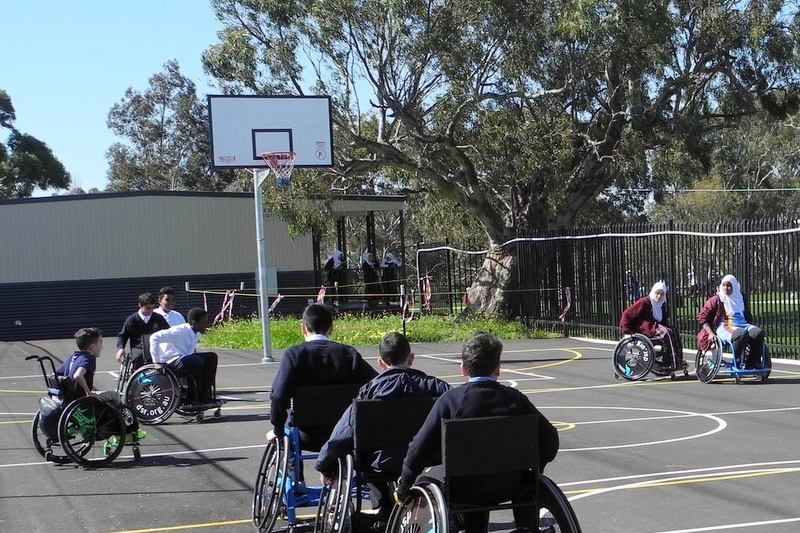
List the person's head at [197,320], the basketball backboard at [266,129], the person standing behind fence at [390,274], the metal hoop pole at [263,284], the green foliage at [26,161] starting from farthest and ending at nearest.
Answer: the green foliage at [26,161] < the person standing behind fence at [390,274] < the basketball backboard at [266,129] < the metal hoop pole at [263,284] < the person's head at [197,320]

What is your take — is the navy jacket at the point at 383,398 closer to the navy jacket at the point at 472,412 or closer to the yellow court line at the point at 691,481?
the navy jacket at the point at 472,412

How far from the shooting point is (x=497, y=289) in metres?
27.2

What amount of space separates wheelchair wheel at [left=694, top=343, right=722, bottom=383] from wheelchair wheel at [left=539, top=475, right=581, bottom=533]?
997 cm

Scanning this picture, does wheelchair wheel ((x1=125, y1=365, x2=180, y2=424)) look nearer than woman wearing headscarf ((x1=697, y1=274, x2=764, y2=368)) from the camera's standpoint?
Yes

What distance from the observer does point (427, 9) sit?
83.0 feet

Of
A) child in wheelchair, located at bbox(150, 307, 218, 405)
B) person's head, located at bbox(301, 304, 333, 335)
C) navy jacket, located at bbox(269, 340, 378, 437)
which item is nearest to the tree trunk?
child in wheelchair, located at bbox(150, 307, 218, 405)

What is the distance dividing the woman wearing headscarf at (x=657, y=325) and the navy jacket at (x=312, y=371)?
9.35 metres

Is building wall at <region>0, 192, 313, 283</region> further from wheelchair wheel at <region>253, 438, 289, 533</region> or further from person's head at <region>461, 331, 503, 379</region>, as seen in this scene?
person's head at <region>461, 331, 503, 379</region>

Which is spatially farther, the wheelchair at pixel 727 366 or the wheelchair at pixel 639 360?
the wheelchair at pixel 639 360

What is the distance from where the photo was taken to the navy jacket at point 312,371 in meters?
6.74

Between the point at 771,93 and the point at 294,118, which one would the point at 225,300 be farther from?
the point at 771,93

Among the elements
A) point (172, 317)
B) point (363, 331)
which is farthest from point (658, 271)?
point (172, 317)

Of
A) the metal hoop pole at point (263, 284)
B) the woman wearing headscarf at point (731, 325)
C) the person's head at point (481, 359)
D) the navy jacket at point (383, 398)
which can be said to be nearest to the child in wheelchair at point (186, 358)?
the navy jacket at point (383, 398)

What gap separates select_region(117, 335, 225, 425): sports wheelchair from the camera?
12.2 metres
